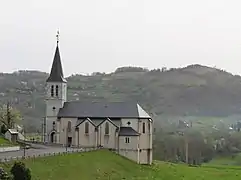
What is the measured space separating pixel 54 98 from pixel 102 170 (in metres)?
28.6

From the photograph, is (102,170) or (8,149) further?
(8,149)

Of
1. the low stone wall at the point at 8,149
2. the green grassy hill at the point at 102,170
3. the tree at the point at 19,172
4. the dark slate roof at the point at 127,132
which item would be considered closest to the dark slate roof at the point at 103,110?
the dark slate roof at the point at 127,132

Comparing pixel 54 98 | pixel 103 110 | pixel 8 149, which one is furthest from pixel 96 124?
pixel 8 149

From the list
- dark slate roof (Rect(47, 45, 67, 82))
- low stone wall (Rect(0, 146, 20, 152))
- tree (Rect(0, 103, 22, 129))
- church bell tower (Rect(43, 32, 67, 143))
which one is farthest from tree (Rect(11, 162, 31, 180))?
tree (Rect(0, 103, 22, 129))

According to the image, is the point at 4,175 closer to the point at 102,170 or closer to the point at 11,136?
the point at 102,170

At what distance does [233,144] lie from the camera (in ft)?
446

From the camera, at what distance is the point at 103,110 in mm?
83438

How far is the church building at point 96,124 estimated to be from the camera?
262 ft

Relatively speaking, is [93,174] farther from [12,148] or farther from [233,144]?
[233,144]

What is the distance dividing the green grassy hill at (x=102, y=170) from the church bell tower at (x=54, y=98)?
14469mm

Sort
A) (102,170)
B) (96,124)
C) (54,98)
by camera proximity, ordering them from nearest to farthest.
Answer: (102,170), (96,124), (54,98)

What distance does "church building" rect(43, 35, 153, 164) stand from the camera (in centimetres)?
7994

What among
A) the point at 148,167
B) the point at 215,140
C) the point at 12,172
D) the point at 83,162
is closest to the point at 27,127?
the point at 215,140

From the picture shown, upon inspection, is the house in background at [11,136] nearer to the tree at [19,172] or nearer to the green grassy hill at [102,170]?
the green grassy hill at [102,170]
